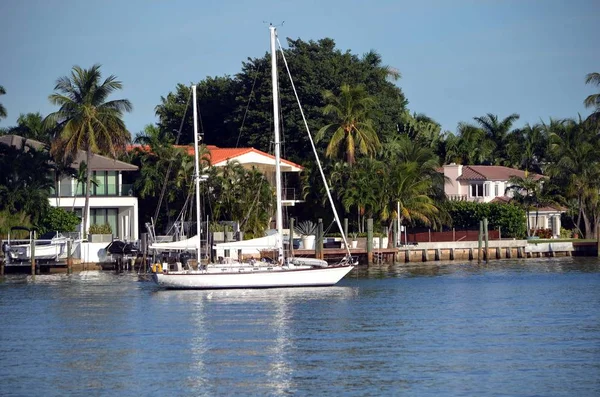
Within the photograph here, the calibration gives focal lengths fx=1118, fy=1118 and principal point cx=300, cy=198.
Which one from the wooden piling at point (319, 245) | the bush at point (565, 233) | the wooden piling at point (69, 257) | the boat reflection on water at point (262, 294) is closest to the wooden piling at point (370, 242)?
the wooden piling at point (319, 245)

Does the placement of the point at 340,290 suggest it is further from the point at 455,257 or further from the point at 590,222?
the point at 590,222

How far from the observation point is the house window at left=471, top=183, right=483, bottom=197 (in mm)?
105438

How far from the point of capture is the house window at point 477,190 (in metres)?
105

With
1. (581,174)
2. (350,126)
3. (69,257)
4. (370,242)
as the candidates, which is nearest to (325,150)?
(350,126)

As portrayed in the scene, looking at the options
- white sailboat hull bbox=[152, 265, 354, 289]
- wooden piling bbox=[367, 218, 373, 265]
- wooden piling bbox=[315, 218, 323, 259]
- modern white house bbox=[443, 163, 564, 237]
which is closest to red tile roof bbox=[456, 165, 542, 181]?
modern white house bbox=[443, 163, 564, 237]

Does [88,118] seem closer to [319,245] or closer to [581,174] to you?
[319,245]

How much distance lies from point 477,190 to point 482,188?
557 millimetres

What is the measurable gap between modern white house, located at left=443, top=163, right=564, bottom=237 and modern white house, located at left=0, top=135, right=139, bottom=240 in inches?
1308

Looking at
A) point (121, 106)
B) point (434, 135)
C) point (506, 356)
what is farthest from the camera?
point (434, 135)

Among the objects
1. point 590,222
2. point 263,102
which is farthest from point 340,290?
point 590,222

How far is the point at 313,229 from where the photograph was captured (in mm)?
83062

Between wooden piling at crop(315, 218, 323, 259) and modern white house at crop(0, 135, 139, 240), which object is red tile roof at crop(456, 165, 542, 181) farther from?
modern white house at crop(0, 135, 139, 240)

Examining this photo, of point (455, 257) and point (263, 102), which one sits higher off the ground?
point (263, 102)

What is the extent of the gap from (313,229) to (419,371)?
162 feet
